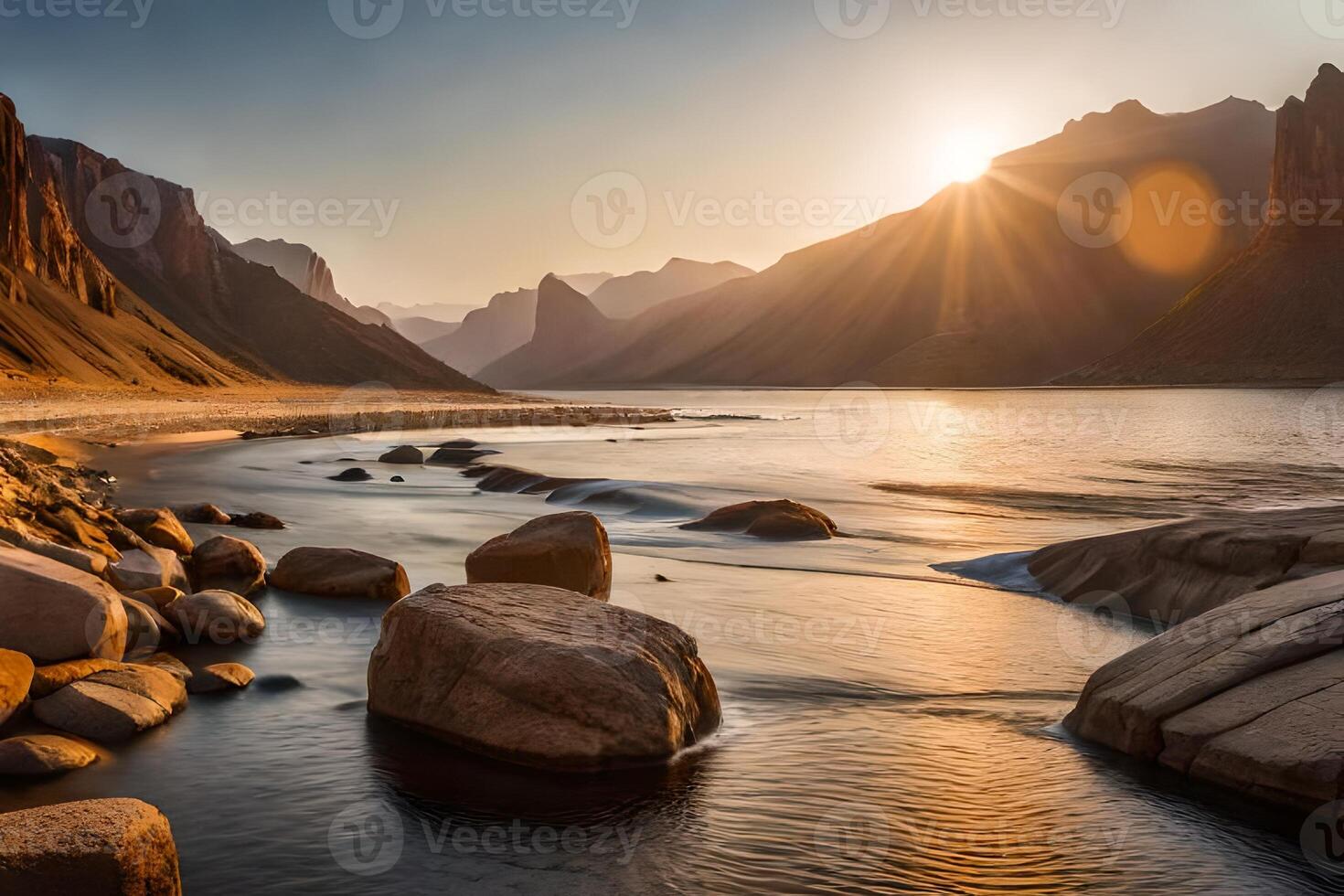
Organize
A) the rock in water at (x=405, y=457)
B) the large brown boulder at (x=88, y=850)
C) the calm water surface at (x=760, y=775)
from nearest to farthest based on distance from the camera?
the large brown boulder at (x=88, y=850), the calm water surface at (x=760, y=775), the rock in water at (x=405, y=457)

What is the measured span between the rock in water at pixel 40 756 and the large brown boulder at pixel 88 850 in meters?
2.03

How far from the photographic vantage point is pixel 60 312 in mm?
91188

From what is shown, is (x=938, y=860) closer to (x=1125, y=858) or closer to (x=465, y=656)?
(x=1125, y=858)

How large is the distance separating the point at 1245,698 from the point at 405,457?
3419cm

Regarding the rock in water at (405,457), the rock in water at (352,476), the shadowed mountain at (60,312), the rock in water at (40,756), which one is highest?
the shadowed mountain at (60,312)

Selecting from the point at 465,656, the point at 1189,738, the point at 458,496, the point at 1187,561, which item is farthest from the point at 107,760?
the point at 458,496

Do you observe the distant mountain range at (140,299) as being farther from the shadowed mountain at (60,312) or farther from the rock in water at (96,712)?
the rock in water at (96,712)

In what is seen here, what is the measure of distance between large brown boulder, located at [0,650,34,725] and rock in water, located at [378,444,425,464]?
1200 inches
